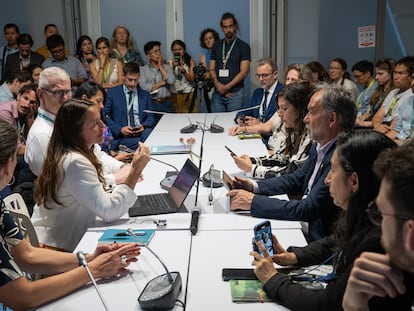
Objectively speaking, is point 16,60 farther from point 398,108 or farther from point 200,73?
point 398,108

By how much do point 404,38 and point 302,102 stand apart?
4.31 m

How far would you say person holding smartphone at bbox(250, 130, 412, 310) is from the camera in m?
1.28

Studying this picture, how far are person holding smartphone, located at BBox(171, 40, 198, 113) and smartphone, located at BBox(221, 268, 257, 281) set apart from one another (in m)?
4.80

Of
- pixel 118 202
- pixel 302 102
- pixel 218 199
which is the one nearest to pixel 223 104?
pixel 302 102

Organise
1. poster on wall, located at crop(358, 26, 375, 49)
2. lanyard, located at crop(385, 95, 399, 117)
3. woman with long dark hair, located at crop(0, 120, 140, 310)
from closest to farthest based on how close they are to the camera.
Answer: woman with long dark hair, located at crop(0, 120, 140, 310)
lanyard, located at crop(385, 95, 399, 117)
poster on wall, located at crop(358, 26, 375, 49)

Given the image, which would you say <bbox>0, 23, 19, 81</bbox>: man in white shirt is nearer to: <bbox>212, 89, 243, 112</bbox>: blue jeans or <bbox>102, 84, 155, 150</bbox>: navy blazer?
<bbox>102, 84, 155, 150</bbox>: navy blazer

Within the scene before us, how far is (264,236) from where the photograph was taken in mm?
1663

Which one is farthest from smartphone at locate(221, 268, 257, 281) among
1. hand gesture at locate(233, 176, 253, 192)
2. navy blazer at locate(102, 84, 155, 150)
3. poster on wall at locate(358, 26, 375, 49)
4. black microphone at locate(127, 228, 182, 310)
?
poster on wall at locate(358, 26, 375, 49)

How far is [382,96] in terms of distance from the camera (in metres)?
5.44

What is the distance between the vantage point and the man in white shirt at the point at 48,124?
8.38ft

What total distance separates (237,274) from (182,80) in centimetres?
495

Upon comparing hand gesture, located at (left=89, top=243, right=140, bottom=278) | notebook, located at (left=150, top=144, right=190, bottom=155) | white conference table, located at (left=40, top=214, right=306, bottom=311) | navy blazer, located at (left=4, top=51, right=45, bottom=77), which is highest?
navy blazer, located at (left=4, top=51, right=45, bottom=77)

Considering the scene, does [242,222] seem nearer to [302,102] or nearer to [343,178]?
[343,178]

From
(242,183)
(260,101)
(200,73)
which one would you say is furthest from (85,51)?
(242,183)
